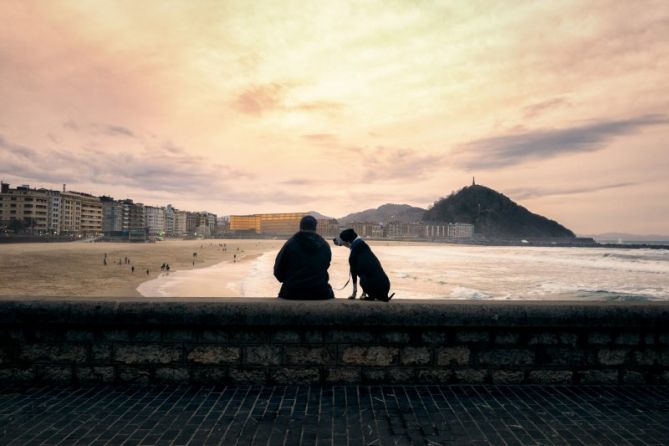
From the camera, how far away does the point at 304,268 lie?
5355mm

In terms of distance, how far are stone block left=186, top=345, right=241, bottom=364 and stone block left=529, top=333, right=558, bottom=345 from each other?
11.4 ft

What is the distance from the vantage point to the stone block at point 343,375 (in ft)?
16.1

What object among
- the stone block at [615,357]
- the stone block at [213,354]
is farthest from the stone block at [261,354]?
the stone block at [615,357]

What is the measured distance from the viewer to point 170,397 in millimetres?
4527

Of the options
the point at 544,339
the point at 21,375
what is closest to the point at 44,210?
the point at 21,375

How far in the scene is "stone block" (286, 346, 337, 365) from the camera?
4902 mm

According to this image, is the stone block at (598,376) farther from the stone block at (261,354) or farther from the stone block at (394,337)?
the stone block at (261,354)

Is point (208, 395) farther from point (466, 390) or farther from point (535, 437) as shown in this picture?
point (535, 437)

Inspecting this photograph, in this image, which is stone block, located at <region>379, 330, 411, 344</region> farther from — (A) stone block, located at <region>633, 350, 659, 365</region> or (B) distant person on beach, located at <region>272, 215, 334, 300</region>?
(A) stone block, located at <region>633, 350, 659, 365</region>

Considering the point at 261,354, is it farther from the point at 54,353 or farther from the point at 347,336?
the point at 54,353

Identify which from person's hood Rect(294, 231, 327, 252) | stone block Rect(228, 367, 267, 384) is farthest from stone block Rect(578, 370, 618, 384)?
stone block Rect(228, 367, 267, 384)

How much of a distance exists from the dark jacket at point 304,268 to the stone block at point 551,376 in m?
2.59

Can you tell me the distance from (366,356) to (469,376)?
1.24 meters

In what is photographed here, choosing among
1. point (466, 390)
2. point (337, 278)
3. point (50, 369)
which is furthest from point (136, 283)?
point (466, 390)
